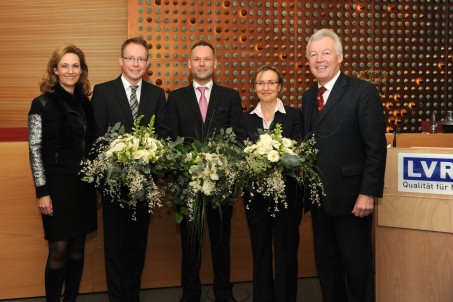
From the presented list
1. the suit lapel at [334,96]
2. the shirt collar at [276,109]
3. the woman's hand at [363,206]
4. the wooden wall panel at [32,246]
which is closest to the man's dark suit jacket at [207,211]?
the shirt collar at [276,109]

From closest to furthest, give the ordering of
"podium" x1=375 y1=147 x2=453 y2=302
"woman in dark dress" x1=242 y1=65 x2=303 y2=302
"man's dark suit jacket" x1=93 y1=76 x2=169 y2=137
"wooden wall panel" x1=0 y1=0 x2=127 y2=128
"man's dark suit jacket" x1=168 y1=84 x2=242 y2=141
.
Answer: "podium" x1=375 y1=147 x2=453 y2=302
"woman in dark dress" x1=242 y1=65 x2=303 y2=302
"man's dark suit jacket" x1=93 y1=76 x2=169 y2=137
"man's dark suit jacket" x1=168 y1=84 x2=242 y2=141
"wooden wall panel" x1=0 y1=0 x2=127 y2=128

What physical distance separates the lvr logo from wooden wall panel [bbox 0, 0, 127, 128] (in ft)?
12.6

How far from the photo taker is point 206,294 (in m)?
4.00

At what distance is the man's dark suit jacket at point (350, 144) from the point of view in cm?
281

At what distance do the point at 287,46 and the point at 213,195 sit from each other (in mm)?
3282

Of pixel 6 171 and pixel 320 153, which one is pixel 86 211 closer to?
pixel 6 171

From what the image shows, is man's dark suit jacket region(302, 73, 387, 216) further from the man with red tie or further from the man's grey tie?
the man's grey tie

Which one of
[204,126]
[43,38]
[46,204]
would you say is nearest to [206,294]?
[204,126]

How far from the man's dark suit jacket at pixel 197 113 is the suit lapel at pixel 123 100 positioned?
32cm

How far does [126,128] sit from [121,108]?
0.50 ft

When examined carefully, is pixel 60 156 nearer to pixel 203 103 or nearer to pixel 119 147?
pixel 119 147

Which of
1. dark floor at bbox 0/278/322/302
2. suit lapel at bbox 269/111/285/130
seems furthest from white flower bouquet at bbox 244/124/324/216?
dark floor at bbox 0/278/322/302

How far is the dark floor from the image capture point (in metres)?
3.92

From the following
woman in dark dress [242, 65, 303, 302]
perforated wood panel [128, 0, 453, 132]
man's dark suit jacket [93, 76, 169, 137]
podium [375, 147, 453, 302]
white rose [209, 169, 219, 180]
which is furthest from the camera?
perforated wood panel [128, 0, 453, 132]
